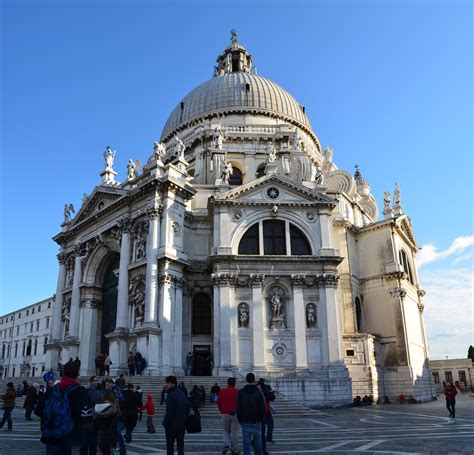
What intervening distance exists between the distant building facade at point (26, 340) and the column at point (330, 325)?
43.2 metres

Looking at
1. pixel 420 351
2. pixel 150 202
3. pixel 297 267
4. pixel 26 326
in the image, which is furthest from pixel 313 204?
pixel 26 326

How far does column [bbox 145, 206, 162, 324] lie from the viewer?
1101 inches

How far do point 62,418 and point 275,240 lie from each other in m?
25.5

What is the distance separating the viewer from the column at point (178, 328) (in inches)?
1113

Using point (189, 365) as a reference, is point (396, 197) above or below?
above

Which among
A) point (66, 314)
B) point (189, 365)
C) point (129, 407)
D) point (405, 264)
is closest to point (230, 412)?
point (129, 407)

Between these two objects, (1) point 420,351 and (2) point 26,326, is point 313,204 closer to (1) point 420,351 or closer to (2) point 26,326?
(1) point 420,351

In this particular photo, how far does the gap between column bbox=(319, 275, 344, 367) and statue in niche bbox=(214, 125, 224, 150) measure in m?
14.8

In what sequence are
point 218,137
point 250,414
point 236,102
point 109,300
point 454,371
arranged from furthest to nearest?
1. point 454,371
2. point 236,102
3. point 218,137
4. point 109,300
5. point 250,414

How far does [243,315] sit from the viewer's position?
28531 mm

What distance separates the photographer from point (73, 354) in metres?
34.4

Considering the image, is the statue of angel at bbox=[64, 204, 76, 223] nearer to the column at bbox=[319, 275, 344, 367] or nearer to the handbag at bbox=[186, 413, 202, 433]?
the column at bbox=[319, 275, 344, 367]

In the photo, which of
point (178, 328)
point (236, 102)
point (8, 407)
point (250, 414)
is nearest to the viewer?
point (250, 414)

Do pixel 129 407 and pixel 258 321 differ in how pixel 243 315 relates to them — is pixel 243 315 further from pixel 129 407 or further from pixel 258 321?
pixel 129 407
